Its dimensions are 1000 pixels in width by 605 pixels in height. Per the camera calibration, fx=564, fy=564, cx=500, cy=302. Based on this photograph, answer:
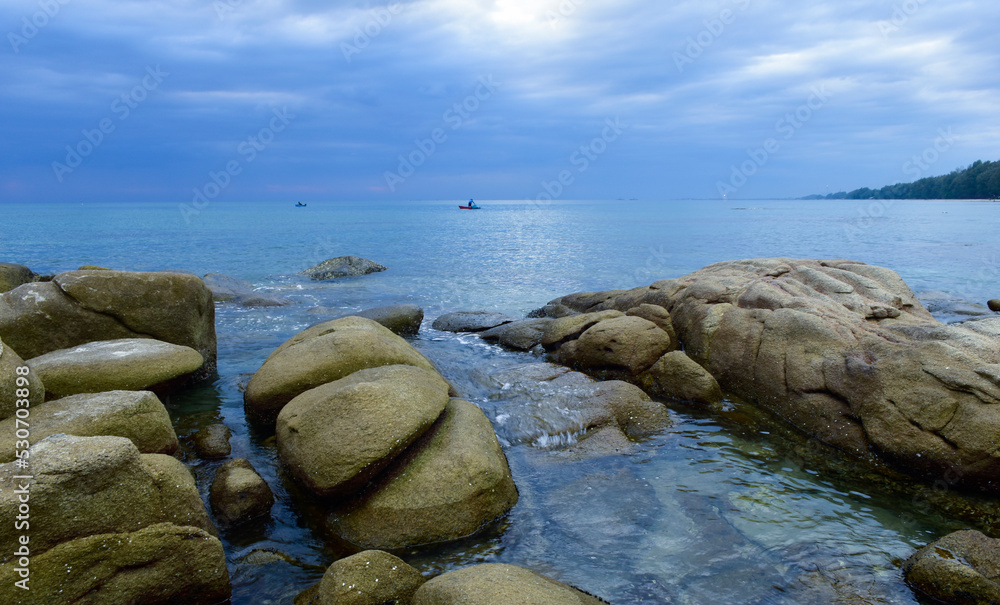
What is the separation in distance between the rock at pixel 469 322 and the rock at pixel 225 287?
26.5 feet

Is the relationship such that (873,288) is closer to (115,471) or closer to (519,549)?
(519,549)

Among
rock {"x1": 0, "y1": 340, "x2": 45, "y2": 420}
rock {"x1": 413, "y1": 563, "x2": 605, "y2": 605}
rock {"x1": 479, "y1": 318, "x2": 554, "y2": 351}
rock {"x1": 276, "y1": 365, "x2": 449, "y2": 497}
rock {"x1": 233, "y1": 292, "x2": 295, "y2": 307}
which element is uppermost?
rock {"x1": 0, "y1": 340, "x2": 45, "y2": 420}

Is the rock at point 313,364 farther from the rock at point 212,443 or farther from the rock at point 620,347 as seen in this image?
the rock at point 620,347

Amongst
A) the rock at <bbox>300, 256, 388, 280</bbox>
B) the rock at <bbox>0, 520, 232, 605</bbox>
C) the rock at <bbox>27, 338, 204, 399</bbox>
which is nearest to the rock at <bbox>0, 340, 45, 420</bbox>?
the rock at <bbox>27, 338, 204, 399</bbox>

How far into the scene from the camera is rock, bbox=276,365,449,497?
5.94 meters

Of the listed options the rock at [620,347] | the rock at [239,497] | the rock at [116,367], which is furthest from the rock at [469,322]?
the rock at [239,497]

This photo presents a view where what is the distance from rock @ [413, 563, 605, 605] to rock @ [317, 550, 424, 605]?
0.27 meters

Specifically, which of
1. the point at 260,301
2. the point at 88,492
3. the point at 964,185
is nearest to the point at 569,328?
the point at 88,492

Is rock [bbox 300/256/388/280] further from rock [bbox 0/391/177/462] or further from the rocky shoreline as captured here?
rock [bbox 0/391/177/462]

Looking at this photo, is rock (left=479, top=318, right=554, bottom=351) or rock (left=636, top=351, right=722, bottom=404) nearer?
rock (left=636, top=351, right=722, bottom=404)

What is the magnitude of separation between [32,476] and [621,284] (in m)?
24.7

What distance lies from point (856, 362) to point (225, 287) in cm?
2129

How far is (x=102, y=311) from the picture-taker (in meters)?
9.88

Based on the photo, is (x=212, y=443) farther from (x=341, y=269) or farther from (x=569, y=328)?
(x=341, y=269)
